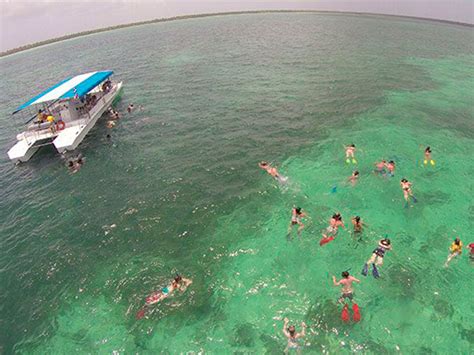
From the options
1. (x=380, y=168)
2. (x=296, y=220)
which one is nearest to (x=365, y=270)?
(x=296, y=220)

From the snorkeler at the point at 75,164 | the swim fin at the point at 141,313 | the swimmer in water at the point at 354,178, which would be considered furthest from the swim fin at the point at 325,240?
the snorkeler at the point at 75,164

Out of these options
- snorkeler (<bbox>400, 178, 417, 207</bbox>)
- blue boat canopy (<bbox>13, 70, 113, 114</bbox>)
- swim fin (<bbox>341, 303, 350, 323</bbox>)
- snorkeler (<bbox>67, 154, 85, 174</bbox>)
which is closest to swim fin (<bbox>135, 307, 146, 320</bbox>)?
swim fin (<bbox>341, 303, 350, 323</bbox>)

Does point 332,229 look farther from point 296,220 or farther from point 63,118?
point 63,118

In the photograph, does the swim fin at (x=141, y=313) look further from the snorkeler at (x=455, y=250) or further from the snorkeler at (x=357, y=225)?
the snorkeler at (x=455, y=250)

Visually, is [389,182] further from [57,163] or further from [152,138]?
[57,163]

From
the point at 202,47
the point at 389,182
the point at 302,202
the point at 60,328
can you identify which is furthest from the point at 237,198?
the point at 202,47

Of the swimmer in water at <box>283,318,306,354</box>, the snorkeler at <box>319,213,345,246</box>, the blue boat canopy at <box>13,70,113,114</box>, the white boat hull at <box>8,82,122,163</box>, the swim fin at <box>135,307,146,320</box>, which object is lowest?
the swim fin at <box>135,307,146,320</box>

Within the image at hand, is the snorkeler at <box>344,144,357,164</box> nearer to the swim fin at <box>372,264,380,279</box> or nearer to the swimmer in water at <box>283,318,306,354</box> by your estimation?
the swim fin at <box>372,264,380,279</box>

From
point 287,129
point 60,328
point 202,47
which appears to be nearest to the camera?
point 60,328
